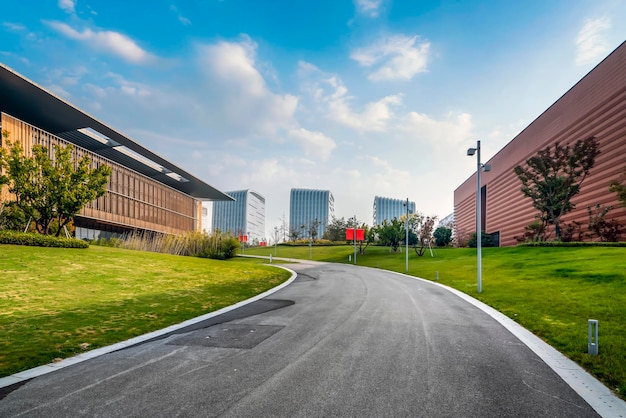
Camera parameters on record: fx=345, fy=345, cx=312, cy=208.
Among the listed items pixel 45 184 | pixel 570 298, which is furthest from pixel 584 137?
pixel 45 184

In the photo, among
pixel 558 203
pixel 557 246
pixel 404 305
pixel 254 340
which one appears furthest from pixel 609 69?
pixel 254 340

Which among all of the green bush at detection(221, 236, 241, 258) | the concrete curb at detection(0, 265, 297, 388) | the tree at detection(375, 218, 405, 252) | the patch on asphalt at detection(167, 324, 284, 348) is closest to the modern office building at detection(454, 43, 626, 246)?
the tree at detection(375, 218, 405, 252)

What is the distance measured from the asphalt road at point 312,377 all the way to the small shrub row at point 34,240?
16255 mm

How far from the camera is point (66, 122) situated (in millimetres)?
33062

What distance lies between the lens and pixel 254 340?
739 cm

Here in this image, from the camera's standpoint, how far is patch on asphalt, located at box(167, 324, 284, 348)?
716 centimetres

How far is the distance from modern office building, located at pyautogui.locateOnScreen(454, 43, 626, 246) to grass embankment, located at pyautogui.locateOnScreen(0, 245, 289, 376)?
31.3 metres

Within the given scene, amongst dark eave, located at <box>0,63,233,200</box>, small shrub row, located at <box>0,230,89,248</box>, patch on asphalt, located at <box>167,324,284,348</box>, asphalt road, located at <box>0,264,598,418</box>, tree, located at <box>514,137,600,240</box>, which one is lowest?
patch on asphalt, located at <box>167,324,284,348</box>

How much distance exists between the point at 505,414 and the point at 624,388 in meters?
2.22

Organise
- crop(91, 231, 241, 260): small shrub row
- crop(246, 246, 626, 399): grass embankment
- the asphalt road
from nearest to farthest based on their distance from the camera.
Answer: the asphalt road, crop(246, 246, 626, 399): grass embankment, crop(91, 231, 241, 260): small shrub row

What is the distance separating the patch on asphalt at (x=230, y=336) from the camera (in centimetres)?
716

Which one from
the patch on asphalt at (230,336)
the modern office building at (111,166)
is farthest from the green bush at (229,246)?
the patch on asphalt at (230,336)

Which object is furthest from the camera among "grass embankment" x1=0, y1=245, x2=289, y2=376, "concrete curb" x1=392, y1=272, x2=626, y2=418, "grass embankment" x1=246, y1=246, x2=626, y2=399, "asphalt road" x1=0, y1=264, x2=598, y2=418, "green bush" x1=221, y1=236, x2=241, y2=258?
"green bush" x1=221, y1=236, x2=241, y2=258

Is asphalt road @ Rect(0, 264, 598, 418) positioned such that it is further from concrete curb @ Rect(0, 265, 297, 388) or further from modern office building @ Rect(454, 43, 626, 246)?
modern office building @ Rect(454, 43, 626, 246)
